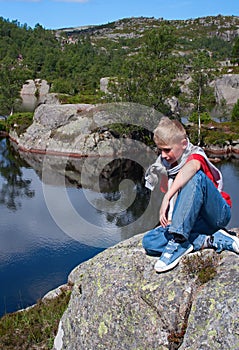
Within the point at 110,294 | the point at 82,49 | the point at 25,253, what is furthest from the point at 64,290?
the point at 82,49

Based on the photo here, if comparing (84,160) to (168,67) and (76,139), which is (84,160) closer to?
(76,139)

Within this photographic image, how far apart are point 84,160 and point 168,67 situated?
40.4 feet

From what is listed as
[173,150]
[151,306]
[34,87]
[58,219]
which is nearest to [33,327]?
[151,306]

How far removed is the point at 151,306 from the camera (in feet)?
16.9

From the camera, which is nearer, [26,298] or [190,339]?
[190,339]

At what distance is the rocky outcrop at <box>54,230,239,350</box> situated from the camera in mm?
4566

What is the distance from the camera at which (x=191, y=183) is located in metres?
5.01

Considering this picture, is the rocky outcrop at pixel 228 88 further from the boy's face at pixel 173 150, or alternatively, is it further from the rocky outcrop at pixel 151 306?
the rocky outcrop at pixel 151 306

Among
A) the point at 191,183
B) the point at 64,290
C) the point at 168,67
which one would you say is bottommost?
the point at 64,290

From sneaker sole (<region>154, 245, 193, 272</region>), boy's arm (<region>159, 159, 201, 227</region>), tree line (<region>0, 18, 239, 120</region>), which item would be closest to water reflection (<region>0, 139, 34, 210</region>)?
tree line (<region>0, 18, 239, 120</region>)

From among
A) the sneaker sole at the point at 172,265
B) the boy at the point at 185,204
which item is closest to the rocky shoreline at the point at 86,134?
the boy at the point at 185,204

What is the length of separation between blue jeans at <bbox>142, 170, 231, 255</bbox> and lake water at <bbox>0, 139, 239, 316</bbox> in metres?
9.50

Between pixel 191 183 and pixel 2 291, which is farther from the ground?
pixel 191 183

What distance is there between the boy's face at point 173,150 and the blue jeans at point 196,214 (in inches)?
Result: 20.0
